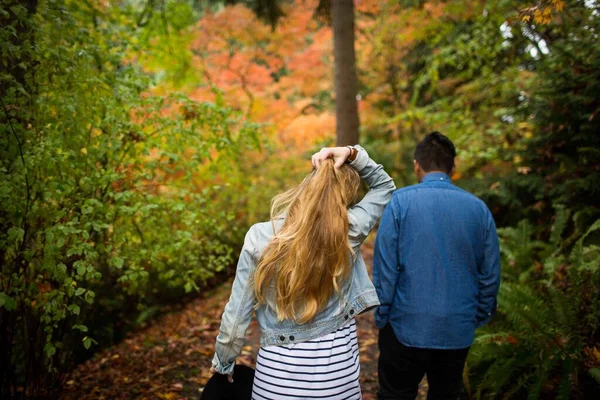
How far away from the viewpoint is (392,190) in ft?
7.98

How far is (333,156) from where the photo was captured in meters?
2.21

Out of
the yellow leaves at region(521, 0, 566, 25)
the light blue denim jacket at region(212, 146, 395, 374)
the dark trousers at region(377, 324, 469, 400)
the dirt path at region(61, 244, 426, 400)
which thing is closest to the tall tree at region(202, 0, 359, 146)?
the dirt path at region(61, 244, 426, 400)

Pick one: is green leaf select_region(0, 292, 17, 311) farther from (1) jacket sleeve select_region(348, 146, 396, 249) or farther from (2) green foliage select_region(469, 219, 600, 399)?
(2) green foliage select_region(469, 219, 600, 399)

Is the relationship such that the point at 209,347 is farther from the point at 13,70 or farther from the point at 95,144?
the point at 13,70

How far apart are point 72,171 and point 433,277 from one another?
267cm

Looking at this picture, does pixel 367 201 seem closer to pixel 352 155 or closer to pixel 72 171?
pixel 352 155

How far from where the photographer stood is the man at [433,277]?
2.55m

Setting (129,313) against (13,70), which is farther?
(129,313)

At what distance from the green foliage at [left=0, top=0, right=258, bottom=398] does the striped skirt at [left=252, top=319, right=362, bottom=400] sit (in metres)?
1.35

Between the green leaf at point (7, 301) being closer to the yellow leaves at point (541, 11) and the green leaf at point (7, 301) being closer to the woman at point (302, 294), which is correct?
the woman at point (302, 294)

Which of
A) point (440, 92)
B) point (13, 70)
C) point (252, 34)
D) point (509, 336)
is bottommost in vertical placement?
point (509, 336)

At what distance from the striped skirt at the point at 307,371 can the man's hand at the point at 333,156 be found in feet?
2.65

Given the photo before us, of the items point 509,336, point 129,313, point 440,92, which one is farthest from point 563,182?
point 440,92

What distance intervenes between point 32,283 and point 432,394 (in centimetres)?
276
